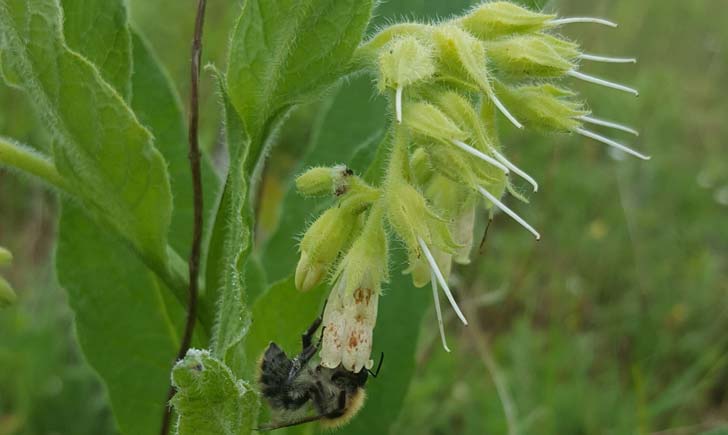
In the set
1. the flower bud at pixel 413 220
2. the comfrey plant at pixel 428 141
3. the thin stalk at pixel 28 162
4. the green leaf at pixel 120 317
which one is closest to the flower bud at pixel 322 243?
the comfrey plant at pixel 428 141

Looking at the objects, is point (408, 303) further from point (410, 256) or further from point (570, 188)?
point (570, 188)

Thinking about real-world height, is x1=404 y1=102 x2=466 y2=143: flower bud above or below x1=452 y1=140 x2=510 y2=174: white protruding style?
above

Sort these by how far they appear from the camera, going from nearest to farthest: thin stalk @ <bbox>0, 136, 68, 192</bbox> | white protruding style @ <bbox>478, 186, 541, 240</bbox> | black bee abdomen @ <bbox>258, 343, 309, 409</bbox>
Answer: white protruding style @ <bbox>478, 186, 541, 240</bbox>, black bee abdomen @ <bbox>258, 343, 309, 409</bbox>, thin stalk @ <bbox>0, 136, 68, 192</bbox>

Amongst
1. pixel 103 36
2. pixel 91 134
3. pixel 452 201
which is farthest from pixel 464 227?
pixel 103 36

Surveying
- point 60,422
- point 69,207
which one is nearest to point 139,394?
point 69,207

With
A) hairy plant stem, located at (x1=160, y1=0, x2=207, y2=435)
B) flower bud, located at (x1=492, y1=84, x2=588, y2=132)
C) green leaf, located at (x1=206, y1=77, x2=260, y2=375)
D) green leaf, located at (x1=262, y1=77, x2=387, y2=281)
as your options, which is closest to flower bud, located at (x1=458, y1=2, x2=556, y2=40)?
flower bud, located at (x1=492, y1=84, x2=588, y2=132)

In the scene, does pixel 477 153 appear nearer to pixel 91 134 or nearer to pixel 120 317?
pixel 91 134

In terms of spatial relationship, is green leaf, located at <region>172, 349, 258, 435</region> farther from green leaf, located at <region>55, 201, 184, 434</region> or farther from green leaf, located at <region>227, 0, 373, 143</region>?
green leaf, located at <region>55, 201, 184, 434</region>
